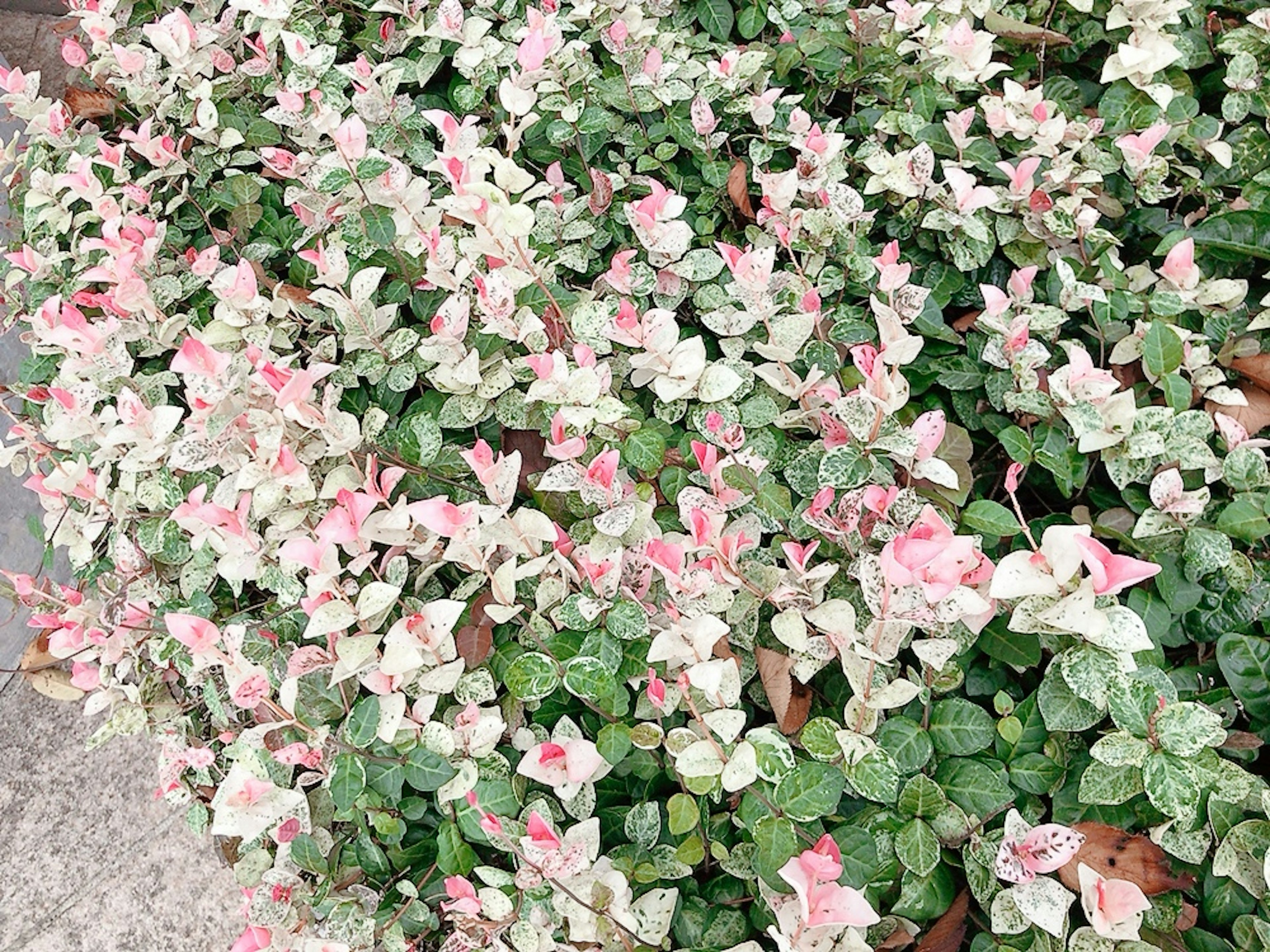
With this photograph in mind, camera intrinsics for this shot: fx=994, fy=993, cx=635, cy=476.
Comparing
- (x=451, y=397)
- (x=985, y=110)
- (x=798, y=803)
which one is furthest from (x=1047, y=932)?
(x=985, y=110)

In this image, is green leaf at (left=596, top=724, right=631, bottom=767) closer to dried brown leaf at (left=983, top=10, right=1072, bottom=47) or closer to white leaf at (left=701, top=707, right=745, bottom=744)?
white leaf at (left=701, top=707, right=745, bottom=744)

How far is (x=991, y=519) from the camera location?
1.06 meters

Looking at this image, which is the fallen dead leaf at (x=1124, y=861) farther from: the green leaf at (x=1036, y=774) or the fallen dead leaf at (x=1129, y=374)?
the fallen dead leaf at (x=1129, y=374)

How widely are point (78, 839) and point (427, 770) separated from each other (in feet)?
4.50

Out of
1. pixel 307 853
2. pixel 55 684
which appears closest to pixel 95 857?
pixel 55 684

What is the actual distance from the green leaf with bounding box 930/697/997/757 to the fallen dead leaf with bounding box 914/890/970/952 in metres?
0.14

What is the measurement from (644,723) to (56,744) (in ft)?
5.46

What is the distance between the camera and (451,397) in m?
1.26

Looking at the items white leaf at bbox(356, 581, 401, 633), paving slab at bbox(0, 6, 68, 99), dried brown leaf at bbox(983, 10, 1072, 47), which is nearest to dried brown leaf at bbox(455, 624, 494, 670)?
white leaf at bbox(356, 581, 401, 633)

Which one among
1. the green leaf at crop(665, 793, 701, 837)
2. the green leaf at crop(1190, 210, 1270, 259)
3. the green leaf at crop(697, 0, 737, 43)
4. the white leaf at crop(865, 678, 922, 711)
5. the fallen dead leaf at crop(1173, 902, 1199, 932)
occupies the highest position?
the green leaf at crop(697, 0, 737, 43)

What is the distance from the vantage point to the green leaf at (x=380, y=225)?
4.37ft

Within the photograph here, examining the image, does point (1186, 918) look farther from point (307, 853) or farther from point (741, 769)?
point (307, 853)

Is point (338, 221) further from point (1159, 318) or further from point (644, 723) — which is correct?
point (1159, 318)

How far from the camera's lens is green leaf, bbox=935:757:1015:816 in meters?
0.94
